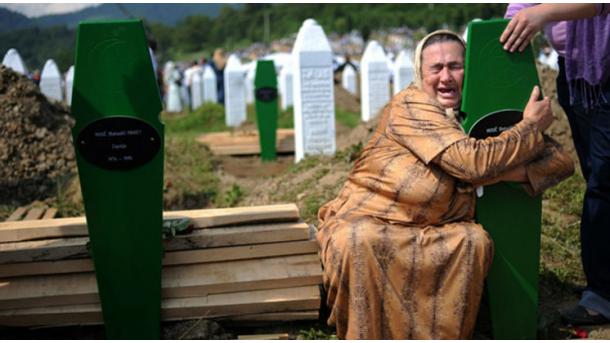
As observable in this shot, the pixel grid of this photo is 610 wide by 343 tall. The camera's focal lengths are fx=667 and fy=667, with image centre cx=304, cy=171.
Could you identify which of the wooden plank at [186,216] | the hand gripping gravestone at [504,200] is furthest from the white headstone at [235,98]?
the hand gripping gravestone at [504,200]

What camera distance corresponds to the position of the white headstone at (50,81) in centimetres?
1377

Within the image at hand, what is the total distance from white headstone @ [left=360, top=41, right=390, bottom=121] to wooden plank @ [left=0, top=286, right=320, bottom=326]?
927cm

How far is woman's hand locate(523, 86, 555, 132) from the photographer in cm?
311

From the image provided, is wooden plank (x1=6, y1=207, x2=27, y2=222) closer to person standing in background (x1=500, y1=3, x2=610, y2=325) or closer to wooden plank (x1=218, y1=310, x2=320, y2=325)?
wooden plank (x1=218, y1=310, x2=320, y2=325)

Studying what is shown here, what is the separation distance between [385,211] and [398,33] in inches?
2049

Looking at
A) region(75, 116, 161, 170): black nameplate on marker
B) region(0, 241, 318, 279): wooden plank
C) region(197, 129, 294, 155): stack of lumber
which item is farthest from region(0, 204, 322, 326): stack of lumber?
region(197, 129, 294, 155): stack of lumber

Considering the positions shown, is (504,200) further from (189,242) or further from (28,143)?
(28,143)

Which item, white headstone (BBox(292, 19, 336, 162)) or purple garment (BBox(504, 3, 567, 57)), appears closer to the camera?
purple garment (BBox(504, 3, 567, 57))

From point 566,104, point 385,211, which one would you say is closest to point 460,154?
point 385,211

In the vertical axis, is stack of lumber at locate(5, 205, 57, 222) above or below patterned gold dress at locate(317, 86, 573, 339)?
below

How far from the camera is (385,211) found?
3.19m

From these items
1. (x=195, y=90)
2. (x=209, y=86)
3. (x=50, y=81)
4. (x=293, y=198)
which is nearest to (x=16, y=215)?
(x=293, y=198)

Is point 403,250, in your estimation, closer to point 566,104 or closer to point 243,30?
point 566,104

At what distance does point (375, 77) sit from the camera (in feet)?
40.7
